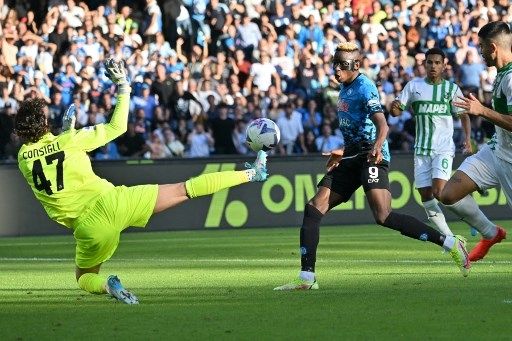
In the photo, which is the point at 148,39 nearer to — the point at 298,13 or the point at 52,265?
the point at 298,13

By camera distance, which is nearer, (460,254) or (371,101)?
(371,101)

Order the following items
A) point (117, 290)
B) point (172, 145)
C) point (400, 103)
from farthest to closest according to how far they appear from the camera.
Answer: point (172, 145) → point (400, 103) → point (117, 290)

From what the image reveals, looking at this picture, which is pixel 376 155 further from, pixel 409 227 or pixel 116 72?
pixel 116 72

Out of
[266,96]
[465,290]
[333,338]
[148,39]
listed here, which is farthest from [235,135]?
[333,338]

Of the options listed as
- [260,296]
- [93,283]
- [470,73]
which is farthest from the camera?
[470,73]

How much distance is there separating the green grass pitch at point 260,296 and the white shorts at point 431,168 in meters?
0.87

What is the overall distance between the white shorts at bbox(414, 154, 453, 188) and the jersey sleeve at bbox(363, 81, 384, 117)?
15.3ft

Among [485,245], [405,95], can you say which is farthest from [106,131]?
[405,95]

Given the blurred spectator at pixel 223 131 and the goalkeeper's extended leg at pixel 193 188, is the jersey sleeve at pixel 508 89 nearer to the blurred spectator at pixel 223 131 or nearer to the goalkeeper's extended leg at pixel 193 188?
the goalkeeper's extended leg at pixel 193 188

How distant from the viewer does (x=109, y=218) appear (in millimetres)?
10047

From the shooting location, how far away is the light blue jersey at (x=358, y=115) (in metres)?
11.3

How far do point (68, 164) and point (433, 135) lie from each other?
273 inches

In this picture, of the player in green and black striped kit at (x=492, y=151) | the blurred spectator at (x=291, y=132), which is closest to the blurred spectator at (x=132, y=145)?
the blurred spectator at (x=291, y=132)

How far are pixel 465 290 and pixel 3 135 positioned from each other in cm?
1359
